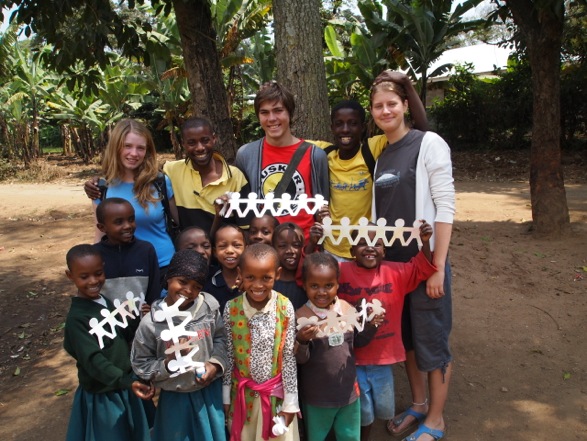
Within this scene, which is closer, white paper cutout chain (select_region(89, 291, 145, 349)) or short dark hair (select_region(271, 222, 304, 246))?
white paper cutout chain (select_region(89, 291, 145, 349))

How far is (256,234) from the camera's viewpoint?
2.66 m

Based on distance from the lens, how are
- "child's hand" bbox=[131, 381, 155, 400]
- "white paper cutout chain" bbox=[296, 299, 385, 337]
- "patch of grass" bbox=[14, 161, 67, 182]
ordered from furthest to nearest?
"patch of grass" bbox=[14, 161, 67, 182], "white paper cutout chain" bbox=[296, 299, 385, 337], "child's hand" bbox=[131, 381, 155, 400]

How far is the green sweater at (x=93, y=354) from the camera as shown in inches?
87.4

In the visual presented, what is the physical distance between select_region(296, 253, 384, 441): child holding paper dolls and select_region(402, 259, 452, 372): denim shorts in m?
0.30

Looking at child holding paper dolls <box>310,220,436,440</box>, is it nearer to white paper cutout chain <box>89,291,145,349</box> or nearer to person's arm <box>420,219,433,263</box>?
person's arm <box>420,219,433,263</box>

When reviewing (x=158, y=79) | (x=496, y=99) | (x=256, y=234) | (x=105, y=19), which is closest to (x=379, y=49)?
(x=496, y=99)

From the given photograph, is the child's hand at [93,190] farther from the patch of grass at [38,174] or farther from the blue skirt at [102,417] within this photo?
the patch of grass at [38,174]

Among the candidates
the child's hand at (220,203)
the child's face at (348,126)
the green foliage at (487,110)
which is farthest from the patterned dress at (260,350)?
the green foliage at (487,110)

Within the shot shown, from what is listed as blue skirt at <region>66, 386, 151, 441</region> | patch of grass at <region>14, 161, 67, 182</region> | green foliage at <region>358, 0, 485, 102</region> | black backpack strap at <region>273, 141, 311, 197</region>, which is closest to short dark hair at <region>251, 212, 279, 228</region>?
black backpack strap at <region>273, 141, 311, 197</region>

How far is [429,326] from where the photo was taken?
2.68 metres

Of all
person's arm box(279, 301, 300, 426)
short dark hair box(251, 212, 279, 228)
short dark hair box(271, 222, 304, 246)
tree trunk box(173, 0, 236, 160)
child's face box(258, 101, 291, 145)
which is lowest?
person's arm box(279, 301, 300, 426)

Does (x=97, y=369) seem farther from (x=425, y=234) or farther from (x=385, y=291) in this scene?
(x=425, y=234)

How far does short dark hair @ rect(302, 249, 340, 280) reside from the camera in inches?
93.7

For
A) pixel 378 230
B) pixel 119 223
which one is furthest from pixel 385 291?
pixel 119 223
